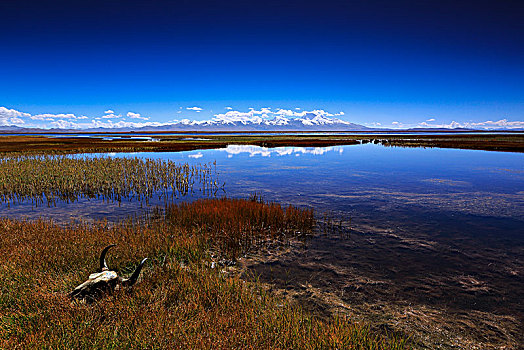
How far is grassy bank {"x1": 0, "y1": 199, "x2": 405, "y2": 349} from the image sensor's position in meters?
4.69

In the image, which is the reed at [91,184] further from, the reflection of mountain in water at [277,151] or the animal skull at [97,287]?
the reflection of mountain in water at [277,151]

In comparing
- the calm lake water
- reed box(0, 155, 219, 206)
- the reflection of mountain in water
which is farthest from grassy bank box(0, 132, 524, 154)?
the calm lake water

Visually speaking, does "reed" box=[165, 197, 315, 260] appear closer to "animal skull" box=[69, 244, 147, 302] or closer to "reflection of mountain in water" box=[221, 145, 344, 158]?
"animal skull" box=[69, 244, 147, 302]

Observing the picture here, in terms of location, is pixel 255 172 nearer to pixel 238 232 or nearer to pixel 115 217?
pixel 115 217

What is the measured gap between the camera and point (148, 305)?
571 cm

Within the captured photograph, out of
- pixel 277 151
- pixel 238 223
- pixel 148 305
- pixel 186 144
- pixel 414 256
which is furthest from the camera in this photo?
pixel 186 144

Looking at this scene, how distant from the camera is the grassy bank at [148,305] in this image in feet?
15.4

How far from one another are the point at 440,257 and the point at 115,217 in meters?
14.8

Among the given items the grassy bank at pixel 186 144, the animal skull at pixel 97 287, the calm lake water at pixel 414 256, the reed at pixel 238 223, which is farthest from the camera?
the grassy bank at pixel 186 144

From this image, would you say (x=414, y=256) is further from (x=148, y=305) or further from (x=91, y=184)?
(x=91, y=184)

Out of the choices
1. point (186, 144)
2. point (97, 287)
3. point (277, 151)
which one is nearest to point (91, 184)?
point (97, 287)

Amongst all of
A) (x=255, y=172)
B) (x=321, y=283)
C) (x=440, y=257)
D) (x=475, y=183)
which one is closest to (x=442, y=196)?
(x=475, y=183)

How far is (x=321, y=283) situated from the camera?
7.98 meters

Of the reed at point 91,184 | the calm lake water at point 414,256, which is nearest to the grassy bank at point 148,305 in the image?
the calm lake water at point 414,256
